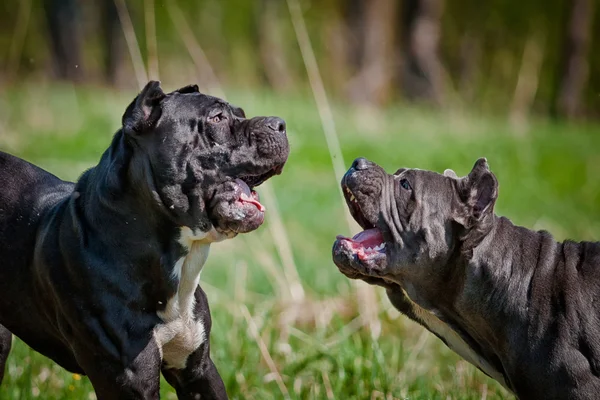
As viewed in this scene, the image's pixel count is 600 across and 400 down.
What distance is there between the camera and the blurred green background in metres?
7.19

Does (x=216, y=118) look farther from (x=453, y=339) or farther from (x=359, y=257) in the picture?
(x=453, y=339)

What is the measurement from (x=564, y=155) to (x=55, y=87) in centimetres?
967

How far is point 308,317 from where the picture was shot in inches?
333

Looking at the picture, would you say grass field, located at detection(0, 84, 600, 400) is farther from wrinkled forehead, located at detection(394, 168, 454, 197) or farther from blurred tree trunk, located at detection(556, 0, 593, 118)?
blurred tree trunk, located at detection(556, 0, 593, 118)

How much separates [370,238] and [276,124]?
0.89 metres

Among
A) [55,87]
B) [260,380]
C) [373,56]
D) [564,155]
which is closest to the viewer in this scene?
[260,380]

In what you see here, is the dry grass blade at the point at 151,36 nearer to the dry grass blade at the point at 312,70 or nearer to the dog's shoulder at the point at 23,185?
the dry grass blade at the point at 312,70

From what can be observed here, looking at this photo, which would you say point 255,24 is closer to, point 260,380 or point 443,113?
point 443,113

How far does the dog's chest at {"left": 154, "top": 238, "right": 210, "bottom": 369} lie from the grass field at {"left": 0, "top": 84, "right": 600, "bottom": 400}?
4.80 ft

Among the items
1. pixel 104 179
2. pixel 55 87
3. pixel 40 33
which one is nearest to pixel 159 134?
pixel 104 179

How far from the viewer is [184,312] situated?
17.2ft

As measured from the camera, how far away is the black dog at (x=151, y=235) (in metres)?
5.05

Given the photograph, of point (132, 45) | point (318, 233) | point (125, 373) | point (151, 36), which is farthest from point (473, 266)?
point (318, 233)

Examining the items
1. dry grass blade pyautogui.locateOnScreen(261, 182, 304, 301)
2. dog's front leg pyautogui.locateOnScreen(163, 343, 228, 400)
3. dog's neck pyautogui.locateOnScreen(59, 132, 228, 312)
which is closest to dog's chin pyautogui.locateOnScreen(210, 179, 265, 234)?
dog's neck pyautogui.locateOnScreen(59, 132, 228, 312)
